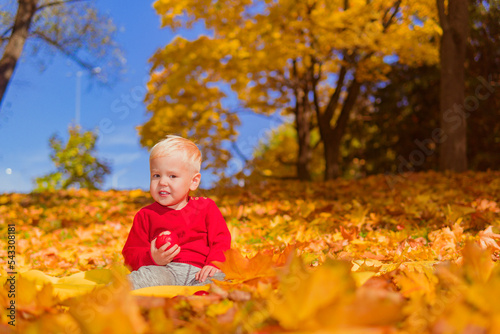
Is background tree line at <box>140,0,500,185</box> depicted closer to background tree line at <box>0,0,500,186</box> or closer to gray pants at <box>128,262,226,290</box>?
background tree line at <box>0,0,500,186</box>

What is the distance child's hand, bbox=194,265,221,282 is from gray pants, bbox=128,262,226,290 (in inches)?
0.6

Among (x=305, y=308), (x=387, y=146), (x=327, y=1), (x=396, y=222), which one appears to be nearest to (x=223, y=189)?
(x=396, y=222)

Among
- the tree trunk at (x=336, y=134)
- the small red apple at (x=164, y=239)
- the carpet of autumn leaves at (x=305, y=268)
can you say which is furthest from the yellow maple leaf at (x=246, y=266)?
the tree trunk at (x=336, y=134)

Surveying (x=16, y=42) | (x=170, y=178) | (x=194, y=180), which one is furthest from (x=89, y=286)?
(x=16, y=42)

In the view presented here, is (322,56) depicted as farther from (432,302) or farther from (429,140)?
(432,302)

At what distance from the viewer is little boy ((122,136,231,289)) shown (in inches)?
77.8

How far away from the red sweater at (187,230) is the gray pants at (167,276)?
6 cm

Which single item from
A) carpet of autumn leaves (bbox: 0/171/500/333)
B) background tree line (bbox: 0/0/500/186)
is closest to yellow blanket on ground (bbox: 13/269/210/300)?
carpet of autumn leaves (bbox: 0/171/500/333)

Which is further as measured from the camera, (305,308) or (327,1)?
(327,1)

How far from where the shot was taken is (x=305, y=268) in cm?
111

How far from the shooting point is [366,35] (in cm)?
862

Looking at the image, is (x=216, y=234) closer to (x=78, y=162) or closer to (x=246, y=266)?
(x=246, y=266)

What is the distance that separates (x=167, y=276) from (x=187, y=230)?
0.87 feet

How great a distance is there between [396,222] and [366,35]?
20.0ft
